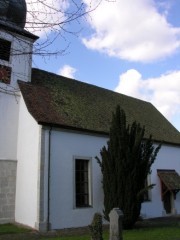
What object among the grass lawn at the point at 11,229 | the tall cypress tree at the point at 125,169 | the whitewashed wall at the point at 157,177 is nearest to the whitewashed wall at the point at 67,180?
the grass lawn at the point at 11,229

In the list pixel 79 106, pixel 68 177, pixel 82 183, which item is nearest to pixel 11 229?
pixel 68 177

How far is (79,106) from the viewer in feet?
58.6

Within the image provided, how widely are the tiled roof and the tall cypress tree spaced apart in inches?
228

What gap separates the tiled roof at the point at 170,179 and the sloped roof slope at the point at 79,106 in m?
1.99

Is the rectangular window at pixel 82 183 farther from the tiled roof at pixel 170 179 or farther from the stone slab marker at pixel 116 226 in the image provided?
the stone slab marker at pixel 116 226

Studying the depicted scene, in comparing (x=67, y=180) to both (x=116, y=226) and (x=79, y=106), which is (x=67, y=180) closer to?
(x=79, y=106)

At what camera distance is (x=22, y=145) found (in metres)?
15.1

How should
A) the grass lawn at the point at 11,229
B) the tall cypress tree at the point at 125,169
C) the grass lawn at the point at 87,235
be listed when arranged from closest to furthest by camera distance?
the grass lawn at the point at 87,235 < the grass lawn at the point at 11,229 < the tall cypress tree at the point at 125,169

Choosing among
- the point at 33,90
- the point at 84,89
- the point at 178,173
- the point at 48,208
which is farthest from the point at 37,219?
the point at 178,173

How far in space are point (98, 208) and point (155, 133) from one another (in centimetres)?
713

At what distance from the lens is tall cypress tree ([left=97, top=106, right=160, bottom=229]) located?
1302cm

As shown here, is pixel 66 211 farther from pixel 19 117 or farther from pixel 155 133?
pixel 155 133

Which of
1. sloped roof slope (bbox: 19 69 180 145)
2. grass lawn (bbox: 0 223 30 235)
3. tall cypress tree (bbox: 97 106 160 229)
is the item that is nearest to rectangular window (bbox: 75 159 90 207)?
sloped roof slope (bbox: 19 69 180 145)

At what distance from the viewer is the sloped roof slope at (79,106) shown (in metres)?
15.4
